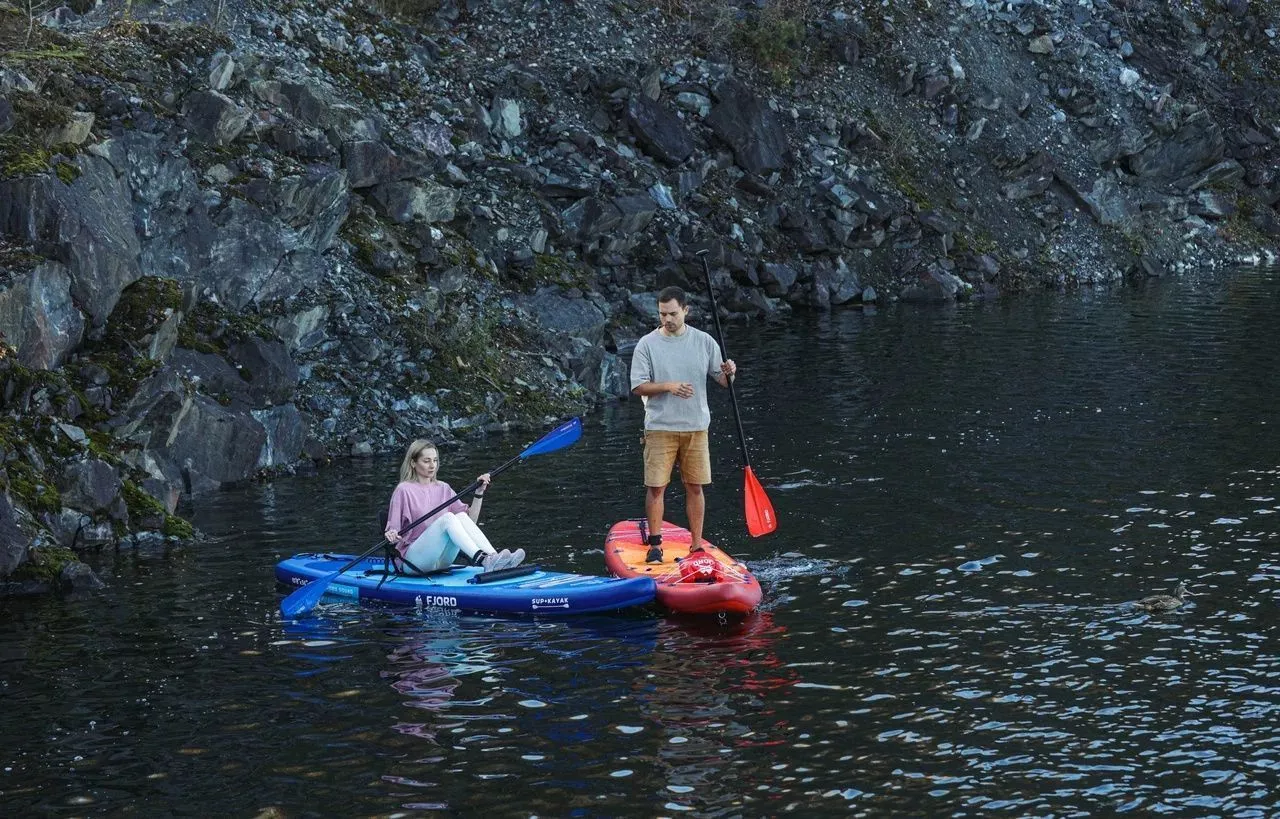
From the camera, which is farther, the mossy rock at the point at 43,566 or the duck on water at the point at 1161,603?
the mossy rock at the point at 43,566

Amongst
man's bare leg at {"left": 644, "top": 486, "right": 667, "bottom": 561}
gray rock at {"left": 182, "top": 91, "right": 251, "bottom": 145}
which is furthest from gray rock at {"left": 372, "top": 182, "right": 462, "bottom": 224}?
man's bare leg at {"left": 644, "top": 486, "right": 667, "bottom": 561}

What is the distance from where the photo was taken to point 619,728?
1134 cm

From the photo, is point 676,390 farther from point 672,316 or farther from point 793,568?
point 793,568

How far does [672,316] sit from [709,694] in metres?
4.61

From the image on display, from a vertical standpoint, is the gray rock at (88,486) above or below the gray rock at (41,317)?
below

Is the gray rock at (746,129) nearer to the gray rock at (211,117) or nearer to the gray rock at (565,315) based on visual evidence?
the gray rock at (565,315)

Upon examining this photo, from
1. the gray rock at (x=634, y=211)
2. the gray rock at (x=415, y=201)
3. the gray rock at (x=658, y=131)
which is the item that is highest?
the gray rock at (x=658, y=131)

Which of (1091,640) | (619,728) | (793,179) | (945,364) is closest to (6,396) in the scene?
(619,728)

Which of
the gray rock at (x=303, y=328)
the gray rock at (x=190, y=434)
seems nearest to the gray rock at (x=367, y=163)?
the gray rock at (x=303, y=328)

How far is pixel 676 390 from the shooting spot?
15234mm

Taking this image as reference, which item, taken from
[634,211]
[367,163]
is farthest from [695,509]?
[634,211]

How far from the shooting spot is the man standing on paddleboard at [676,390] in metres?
15.4

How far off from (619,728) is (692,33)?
3846 cm

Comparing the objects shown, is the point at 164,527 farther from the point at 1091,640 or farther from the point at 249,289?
the point at 1091,640
